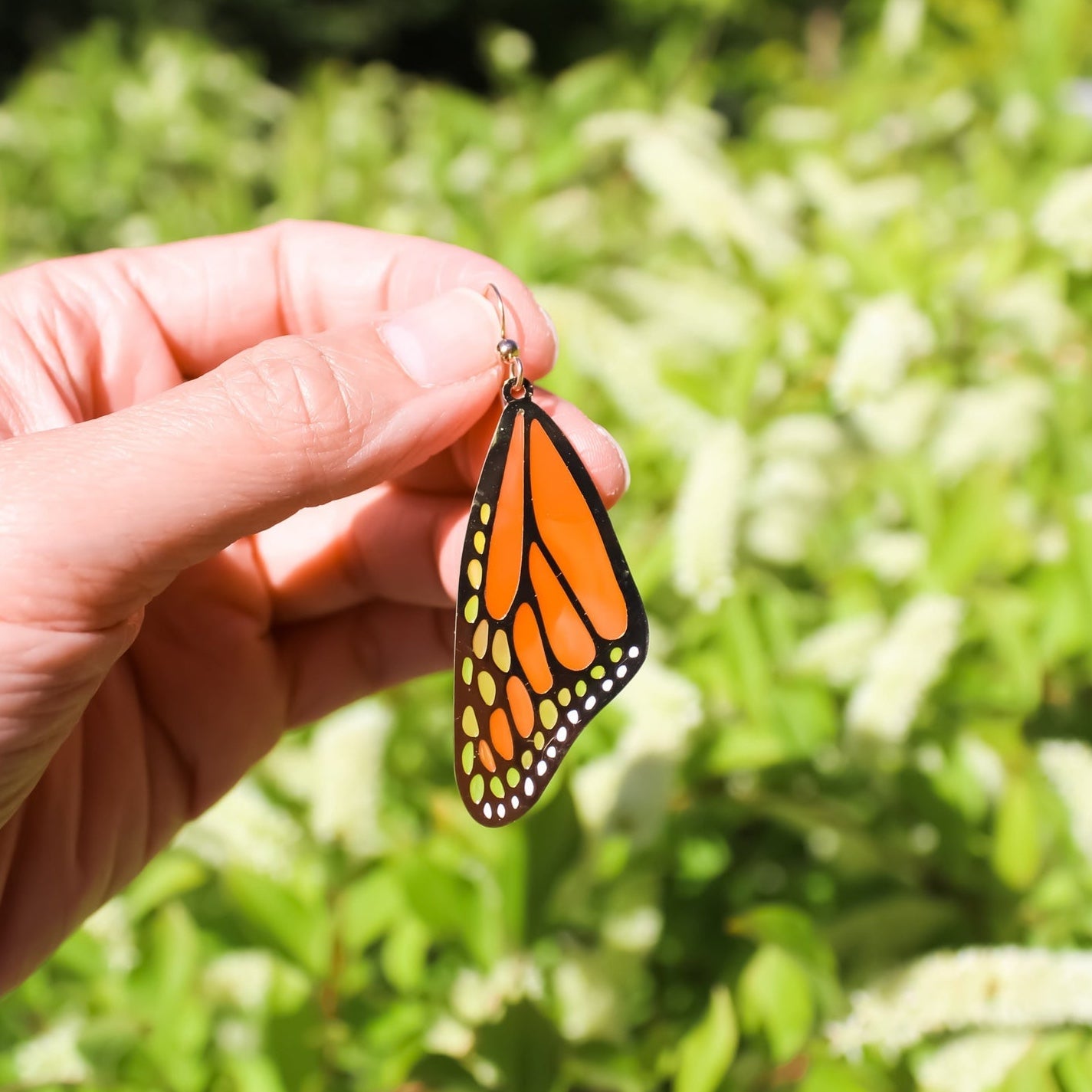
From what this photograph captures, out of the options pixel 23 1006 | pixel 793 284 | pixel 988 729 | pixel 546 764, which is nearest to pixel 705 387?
pixel 793 284

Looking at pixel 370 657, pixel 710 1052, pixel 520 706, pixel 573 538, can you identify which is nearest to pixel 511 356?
pixel 573 538

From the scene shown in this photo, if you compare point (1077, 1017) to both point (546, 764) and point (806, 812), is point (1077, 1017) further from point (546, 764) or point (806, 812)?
point (546, 764)

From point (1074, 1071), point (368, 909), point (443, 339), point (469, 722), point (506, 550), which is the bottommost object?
point (368, 909)

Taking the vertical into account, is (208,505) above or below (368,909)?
above

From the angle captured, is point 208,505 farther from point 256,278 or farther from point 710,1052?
point 710,1052

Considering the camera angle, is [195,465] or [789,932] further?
[789,932]

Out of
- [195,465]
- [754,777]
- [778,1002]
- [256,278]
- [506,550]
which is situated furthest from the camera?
[754,777]
